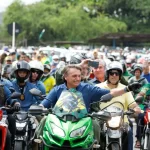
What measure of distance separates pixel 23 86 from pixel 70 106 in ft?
8.64

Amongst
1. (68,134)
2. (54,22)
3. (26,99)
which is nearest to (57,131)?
(68,134)

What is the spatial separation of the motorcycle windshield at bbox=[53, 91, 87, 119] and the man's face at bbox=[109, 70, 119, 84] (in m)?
1.73

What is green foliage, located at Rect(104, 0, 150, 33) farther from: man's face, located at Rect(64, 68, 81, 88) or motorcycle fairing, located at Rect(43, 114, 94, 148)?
motorcycle fairing, located at Rect(43, 114, 94, 148)

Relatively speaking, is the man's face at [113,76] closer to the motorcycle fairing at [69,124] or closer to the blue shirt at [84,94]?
the blue shirt at [84,94]

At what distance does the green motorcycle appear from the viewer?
6605 mm

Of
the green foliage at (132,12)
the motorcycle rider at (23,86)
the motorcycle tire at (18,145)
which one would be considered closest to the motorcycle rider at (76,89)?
the motorcycle tire at (18,145)

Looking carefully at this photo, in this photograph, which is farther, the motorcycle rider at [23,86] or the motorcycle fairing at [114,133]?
the motorcycle rider at [23,86]

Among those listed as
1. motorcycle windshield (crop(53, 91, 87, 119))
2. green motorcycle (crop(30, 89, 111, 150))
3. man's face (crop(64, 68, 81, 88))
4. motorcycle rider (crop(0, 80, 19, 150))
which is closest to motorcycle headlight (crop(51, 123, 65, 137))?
green motorcycle (crop(30, 89, 111, 150))

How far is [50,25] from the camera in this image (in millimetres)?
63906

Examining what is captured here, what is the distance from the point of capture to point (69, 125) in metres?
6.75

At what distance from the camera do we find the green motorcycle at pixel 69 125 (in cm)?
661

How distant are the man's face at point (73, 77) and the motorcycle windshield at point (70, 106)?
0.31m

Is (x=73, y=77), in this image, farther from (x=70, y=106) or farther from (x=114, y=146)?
(x=114, y=146)

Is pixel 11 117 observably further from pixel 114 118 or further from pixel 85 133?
pixel 85 133
